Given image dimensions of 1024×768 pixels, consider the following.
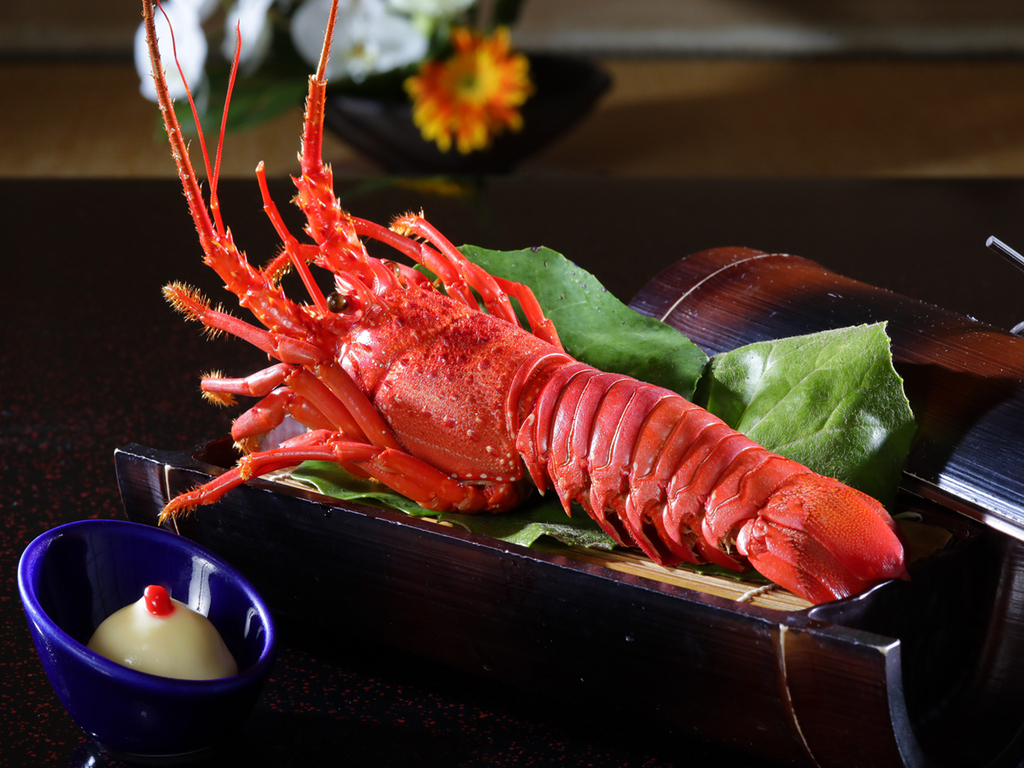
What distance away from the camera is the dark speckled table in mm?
569

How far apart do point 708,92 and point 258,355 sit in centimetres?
201

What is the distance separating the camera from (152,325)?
3.77ft

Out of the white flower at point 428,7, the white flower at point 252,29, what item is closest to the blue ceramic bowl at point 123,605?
the white flower at point 252,29

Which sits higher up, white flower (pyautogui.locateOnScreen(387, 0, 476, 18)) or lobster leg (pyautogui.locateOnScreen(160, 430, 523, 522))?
white flower (pyautogui.locateOnScreen(387, 0, 476, 18))

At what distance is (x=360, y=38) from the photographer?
175 centimetres

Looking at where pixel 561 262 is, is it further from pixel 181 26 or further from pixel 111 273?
pixel 181 26

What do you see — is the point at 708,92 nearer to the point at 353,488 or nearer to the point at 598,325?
the point at 598,325

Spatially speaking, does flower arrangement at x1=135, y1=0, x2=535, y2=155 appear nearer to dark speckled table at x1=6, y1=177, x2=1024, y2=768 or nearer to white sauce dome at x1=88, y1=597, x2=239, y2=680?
dark speckled table at x1=6, y1=177, x2=1024, y2=768

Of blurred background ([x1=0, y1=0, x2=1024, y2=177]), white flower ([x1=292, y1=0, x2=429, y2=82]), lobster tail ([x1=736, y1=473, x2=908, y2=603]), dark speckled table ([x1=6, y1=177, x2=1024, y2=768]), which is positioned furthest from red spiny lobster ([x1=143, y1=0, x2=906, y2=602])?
blurred background ([x1=0, y1=0, x2=1024, y2=177])

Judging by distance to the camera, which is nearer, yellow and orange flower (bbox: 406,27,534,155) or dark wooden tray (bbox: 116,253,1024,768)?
dark wooden tray (bbox: 116,253,1024,768)

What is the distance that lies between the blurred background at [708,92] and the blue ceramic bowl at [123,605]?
183 centimetres

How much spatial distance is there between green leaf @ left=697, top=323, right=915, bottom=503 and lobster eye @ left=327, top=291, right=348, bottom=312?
250mm

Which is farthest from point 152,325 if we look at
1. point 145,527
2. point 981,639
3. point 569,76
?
point 569,76

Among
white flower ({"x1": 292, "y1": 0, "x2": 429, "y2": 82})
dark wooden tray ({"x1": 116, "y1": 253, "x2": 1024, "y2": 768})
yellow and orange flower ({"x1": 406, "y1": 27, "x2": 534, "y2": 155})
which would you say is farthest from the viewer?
yellow and orange flower ({"x1": 406, "y1": 27, "x2": 534, "y2": 155})
